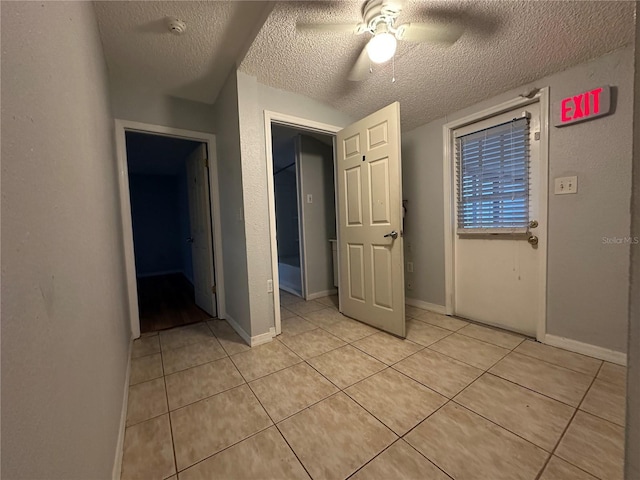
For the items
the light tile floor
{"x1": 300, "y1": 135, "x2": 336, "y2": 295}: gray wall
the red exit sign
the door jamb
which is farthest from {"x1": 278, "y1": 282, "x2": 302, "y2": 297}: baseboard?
the red exit sign

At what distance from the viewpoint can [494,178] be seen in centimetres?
216

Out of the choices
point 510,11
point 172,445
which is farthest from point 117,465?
point 510,11

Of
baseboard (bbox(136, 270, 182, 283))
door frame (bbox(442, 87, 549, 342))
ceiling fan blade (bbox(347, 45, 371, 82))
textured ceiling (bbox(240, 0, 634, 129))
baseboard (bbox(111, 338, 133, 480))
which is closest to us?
baseboard (bbox(111, 338, 133, 480))

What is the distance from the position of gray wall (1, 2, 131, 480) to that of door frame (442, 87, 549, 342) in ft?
8.77

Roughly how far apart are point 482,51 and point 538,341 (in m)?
2.21

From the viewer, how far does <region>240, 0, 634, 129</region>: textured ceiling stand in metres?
1.36

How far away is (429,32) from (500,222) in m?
1.63

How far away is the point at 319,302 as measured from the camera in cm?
315

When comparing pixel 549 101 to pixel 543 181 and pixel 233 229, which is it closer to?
pixel 543 181

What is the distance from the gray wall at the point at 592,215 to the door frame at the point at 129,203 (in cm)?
278

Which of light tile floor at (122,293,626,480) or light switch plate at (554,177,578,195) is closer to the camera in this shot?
light tile floor at (122,293,626,480)

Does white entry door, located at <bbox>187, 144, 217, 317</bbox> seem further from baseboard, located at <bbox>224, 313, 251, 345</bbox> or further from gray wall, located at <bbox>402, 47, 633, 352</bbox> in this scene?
gray wall, located at <bbox>402, 47, 633, 352</bbox>

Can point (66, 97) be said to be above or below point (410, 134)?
below

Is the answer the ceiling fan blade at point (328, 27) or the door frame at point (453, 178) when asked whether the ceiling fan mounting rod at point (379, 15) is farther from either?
the door frame at point (453, 178)
